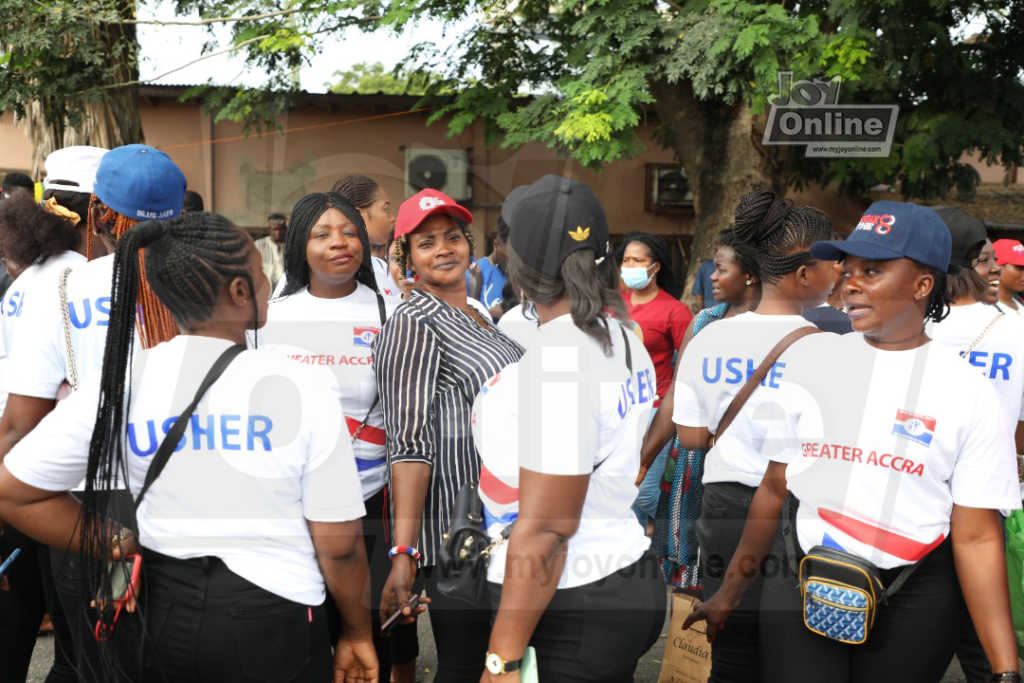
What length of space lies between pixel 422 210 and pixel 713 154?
821 centimetres

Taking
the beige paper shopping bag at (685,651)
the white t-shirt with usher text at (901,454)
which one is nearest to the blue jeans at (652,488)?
the beige paper shopping bag at (685,651)

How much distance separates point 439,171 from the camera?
15.6m

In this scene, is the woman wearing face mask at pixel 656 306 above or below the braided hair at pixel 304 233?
below

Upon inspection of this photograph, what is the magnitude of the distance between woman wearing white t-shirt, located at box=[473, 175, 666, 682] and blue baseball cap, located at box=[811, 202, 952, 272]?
68cm

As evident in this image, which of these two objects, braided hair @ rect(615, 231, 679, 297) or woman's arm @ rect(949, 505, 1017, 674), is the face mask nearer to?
braided hair @ rect(615, 231, 679, 297)

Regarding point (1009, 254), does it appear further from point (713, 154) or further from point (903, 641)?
point (713, 154)

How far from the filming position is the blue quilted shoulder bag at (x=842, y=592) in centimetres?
227

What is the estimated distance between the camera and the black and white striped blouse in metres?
2.84

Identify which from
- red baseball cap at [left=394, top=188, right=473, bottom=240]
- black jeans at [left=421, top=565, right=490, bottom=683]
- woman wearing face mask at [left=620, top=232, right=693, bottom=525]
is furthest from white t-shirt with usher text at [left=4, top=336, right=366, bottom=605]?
woman wearing face mask at [left=620, top=232, right=693, bottom=525]

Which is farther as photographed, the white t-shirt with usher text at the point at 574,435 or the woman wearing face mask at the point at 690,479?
the woman wearing face mask at the point at 690,479

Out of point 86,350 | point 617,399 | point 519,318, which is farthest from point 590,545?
point 519,318

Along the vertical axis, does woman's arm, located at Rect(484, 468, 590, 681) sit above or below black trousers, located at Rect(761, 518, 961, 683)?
above

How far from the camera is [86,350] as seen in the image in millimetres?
2668

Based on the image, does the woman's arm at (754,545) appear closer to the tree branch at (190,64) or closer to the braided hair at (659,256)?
the braided hair at (659,256)
